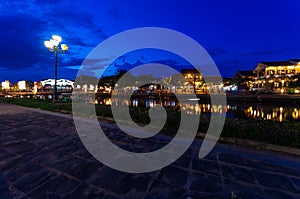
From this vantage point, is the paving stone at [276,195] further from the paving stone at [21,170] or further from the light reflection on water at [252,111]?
the light reflection on water at [252,111]

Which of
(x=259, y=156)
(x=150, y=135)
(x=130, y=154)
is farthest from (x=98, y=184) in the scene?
(x=259, y=156)

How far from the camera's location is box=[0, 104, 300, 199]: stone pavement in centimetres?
201

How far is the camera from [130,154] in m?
3.22

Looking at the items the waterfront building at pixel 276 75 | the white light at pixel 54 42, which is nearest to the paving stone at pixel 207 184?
the white light at pixel 54 42

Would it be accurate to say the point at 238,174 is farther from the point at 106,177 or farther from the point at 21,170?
the point at 21,170

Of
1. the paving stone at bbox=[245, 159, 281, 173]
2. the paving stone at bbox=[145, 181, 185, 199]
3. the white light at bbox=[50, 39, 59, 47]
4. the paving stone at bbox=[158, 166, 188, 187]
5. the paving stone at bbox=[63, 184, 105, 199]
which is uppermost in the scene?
the white light at bbox=[50, 39, 59, 47]

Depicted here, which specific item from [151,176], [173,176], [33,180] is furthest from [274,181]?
[33,180]

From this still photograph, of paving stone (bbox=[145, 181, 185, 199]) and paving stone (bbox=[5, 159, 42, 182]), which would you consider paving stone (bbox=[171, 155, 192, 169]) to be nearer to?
paving stone (bbox=[145, 181, 185, 199])

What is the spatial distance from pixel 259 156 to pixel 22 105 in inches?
553

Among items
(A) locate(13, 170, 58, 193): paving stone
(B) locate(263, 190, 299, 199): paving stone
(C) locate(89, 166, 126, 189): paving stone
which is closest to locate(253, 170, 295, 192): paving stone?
(B) locate(263, 190, 299, 199): paving stone

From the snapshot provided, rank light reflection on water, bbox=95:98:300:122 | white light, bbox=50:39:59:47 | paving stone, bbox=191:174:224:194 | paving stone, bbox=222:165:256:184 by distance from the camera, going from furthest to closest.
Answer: light reflection on water, bbox=95:98:300:122 < white light, bbox=50:39:59:47 < paving stone, bbox=222:165:256:184 < paving stone, bbox=191:174:224:194

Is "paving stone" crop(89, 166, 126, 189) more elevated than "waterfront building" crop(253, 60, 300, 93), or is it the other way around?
"waterfront building" crop(253, 60, 300, 93)

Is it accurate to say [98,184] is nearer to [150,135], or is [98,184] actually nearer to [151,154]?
[151,154]

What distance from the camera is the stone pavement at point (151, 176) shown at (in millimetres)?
2010
